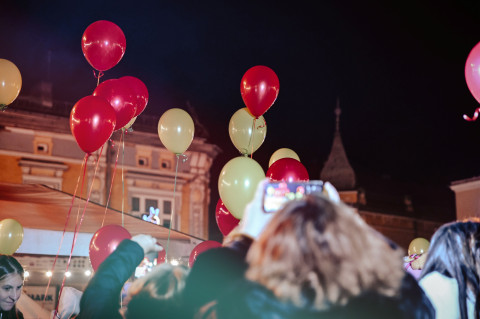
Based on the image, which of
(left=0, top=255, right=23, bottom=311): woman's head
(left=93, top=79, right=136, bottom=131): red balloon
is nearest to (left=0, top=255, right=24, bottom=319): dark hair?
(left=0, top=255, right=23, bottom=311): woman's head

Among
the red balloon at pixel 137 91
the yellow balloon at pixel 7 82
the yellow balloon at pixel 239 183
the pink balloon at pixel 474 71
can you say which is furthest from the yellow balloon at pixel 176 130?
the pink balloon at pixel 474 71

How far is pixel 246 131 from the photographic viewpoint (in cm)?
665

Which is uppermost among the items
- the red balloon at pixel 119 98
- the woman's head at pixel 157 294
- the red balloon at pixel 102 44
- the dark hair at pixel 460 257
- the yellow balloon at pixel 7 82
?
the red balloon at pixel 102 44

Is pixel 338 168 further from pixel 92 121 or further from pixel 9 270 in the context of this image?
pixel 9 270

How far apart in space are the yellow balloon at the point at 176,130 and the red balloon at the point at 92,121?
1.85m

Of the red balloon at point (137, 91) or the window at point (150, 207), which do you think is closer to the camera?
the red balloon at point (137, 91)

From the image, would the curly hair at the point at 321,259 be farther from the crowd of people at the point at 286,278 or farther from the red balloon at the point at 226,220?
the red balloon at the point at 226,220

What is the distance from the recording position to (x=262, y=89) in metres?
6.12

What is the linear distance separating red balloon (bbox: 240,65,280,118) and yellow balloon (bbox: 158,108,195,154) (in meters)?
1.24

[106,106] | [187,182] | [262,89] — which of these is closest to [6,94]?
[106,106]

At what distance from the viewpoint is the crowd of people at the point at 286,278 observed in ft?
4.60

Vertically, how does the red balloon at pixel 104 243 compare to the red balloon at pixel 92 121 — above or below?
below

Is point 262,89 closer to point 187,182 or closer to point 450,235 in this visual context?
point 450,235

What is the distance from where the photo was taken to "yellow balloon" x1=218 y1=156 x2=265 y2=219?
16.9ft
